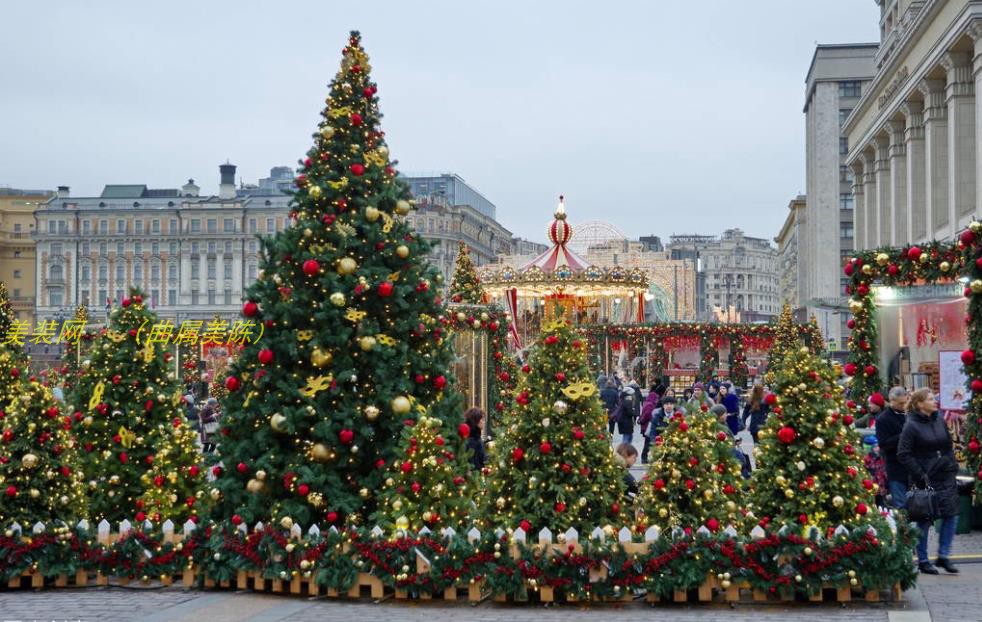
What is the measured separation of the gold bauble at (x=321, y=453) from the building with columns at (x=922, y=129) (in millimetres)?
26953

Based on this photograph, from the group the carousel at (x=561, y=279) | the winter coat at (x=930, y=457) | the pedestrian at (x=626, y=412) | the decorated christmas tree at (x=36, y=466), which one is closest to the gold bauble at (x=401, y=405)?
the decorated christmas tree at (x=36, y=466)

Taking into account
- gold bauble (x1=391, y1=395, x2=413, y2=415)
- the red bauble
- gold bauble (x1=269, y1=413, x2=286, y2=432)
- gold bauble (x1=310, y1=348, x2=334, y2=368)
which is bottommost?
the red bauble

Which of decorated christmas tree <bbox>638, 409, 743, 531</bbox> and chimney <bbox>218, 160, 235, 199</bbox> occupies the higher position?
chimney <bbox>218, 160, 235, 199</bbox>

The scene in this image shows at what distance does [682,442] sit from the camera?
1001 cm

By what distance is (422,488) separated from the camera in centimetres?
1017

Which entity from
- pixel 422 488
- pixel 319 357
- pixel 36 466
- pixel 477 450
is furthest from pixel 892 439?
pixel 36 466

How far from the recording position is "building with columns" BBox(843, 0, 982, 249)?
36062 mm

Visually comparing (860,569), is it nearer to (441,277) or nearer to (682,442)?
(682,442)

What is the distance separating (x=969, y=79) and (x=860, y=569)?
31092mm

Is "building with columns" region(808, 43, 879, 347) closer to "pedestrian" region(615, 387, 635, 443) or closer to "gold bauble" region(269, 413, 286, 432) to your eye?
"pedestrian" region(615, 387, 635, 443)

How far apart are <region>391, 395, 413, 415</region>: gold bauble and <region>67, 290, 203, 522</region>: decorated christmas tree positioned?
2.54 meters

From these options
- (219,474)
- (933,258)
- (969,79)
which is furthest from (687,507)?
(969,79)

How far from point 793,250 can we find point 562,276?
8239 cm

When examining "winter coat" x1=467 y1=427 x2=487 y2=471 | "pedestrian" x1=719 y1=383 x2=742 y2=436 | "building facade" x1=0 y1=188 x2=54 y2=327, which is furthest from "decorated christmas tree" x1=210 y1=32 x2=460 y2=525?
"building facade" x1=0 y1=188 x2=54 y2=327
